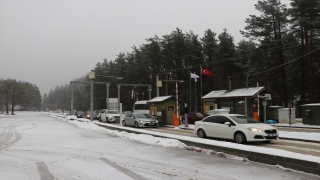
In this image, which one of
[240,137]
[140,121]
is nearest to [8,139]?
[140,121]

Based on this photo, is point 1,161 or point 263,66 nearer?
point 1,161

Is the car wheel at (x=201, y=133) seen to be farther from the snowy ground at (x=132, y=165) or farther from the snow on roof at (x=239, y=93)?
the snow on roof at (x=239, y=93)

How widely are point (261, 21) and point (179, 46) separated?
1912 centimetres

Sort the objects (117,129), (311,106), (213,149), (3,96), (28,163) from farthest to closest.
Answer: (3,96) → (311,106) → (117,129) → (213,149) → (28,163)

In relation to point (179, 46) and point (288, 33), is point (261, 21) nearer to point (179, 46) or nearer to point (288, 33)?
point (288, 33)

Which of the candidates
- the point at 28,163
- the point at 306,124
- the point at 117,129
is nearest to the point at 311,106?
the point at 306,124

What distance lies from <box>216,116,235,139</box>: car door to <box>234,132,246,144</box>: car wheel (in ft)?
1.17

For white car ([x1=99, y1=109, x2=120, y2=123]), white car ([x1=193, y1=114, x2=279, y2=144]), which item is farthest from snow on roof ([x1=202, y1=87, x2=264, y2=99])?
white car ([x1=193, y1=114, x2=279, y2=144])

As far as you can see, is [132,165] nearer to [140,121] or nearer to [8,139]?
[8,139]

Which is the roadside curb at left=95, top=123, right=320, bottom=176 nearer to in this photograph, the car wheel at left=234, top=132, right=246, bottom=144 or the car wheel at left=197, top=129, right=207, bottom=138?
the car wheel at left=234, top=132, right=246, bottom=144

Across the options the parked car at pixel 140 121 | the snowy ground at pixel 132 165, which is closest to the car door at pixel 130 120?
the parked car at pixel 140 121

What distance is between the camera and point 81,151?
1155 centimetres

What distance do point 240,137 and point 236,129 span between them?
0.45 metres

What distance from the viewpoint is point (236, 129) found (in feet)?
46.1
